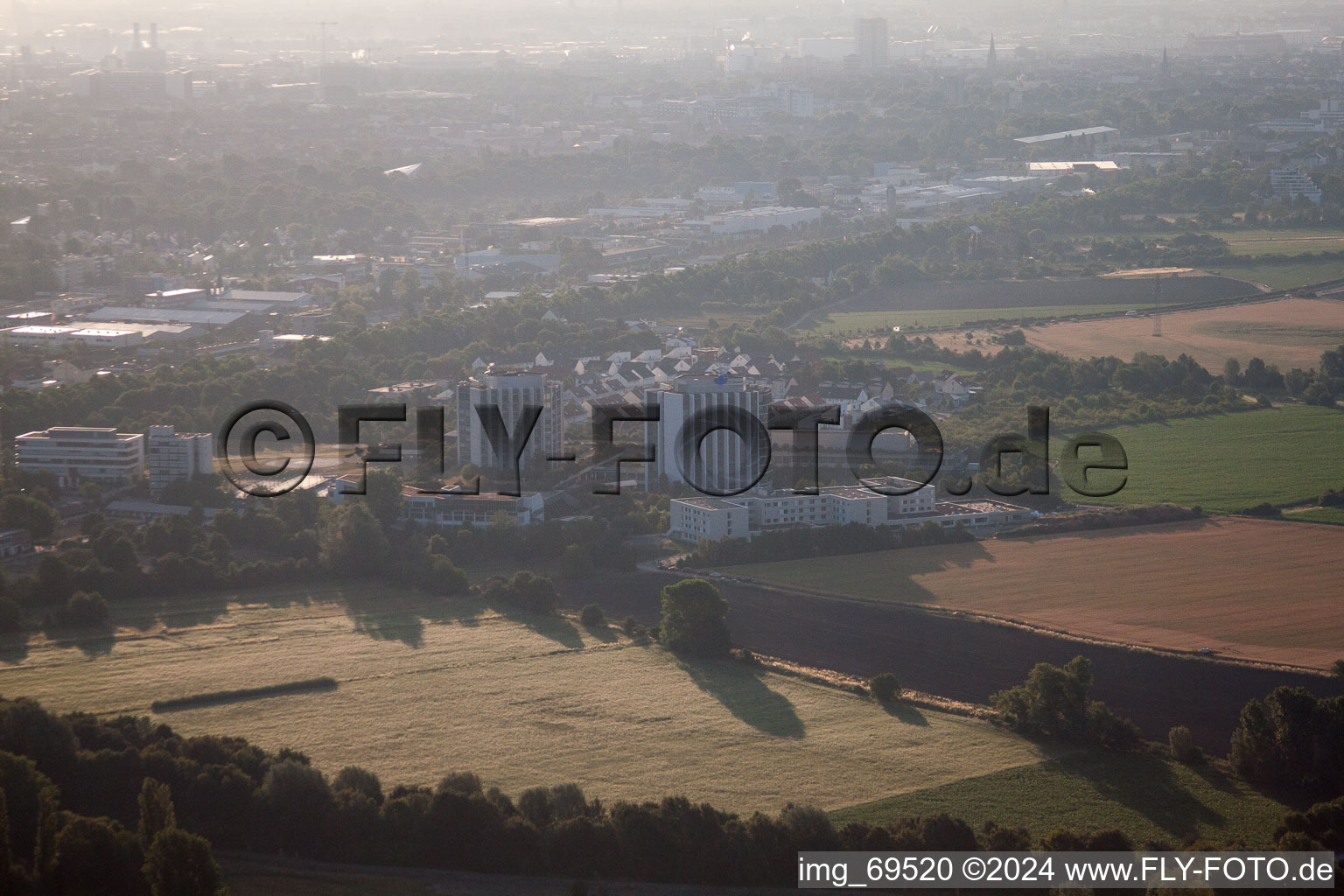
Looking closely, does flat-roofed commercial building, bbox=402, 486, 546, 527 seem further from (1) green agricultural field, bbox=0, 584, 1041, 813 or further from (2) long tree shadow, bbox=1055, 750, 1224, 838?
(2) long tree shadow, bbox=1055, 750, 1224, 838

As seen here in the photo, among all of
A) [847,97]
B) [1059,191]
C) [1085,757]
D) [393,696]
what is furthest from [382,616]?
[847,97]

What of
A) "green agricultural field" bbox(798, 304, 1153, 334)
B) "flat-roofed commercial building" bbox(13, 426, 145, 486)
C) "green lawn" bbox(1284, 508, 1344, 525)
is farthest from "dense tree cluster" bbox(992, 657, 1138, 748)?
"green agricultural field" bbox(798, 304, 1153, 334)

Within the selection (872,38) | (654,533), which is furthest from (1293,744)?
(872,38)

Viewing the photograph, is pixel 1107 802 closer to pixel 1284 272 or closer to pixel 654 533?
pixel 654 533

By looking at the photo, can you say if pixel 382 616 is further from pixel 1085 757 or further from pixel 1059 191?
pixel 1059 191

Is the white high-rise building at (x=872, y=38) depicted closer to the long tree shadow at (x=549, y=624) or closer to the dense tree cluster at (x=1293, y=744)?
the long tree shadow at (x=549, y=624)

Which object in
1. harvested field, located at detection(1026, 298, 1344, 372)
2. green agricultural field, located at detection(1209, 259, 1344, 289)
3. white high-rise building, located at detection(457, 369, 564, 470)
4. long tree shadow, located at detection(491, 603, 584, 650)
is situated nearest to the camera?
long tree shadow, located at detection(491, 603, 584, 650)

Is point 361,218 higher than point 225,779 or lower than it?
higher
